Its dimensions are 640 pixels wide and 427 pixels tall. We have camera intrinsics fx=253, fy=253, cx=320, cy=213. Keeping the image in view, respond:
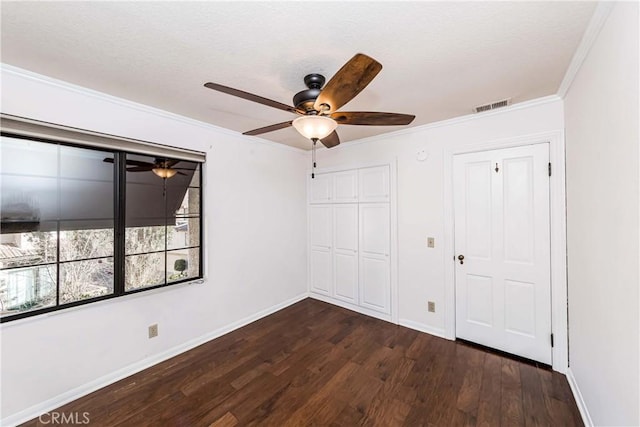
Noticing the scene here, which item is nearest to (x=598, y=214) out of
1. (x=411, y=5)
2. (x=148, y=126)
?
(x=411, y=5)

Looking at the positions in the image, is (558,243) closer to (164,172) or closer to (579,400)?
(579,400)

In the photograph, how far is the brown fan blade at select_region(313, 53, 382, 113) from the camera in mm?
1207

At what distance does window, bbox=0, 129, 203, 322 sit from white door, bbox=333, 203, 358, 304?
75.5 inches

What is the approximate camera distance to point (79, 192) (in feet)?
6.70

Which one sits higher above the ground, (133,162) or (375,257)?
(133,162)

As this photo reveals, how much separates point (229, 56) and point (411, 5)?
1.10 meters

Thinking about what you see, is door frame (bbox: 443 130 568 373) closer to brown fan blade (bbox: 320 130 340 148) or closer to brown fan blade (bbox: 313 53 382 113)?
brown fan blade (bbox: 320 130 340 148)

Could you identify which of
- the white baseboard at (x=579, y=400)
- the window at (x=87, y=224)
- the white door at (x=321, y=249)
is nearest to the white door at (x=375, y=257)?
the white door at (x=321, y=249)

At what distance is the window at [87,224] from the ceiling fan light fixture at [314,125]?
65.7 inches

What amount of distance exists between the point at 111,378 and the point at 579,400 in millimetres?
3651

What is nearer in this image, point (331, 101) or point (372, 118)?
point (331, 101)

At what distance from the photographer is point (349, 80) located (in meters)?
1.33

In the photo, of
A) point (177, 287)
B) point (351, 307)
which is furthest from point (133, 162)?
point (351, 307)

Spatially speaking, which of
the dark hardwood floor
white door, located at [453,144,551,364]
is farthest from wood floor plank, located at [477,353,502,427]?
white door, located at [453,144,551,364]
